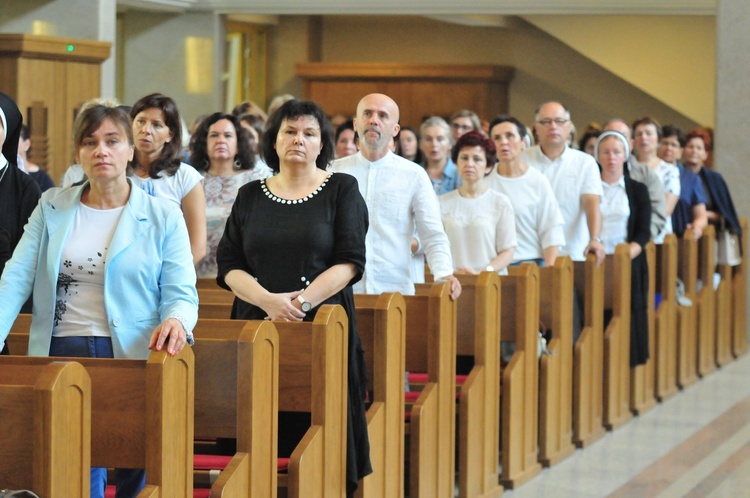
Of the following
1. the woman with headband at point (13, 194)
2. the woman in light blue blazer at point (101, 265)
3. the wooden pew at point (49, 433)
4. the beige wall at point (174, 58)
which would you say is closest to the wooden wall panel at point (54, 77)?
the beige wall at point (174, 58)

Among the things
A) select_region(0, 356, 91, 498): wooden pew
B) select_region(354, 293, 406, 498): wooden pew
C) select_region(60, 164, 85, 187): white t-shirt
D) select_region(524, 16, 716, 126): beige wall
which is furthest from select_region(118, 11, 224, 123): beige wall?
select_region(0, 356, 91, 498): wooden pew

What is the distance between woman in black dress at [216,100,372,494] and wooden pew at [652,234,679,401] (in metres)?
3.84

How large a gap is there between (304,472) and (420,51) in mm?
11849

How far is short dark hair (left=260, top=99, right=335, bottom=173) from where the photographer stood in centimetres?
425

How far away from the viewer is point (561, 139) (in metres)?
6.98

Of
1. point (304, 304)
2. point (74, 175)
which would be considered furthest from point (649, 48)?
point (304, 304)

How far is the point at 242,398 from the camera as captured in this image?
135 inches

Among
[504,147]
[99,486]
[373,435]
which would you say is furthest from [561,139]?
[99,486]

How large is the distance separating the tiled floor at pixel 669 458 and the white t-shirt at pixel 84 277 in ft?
8.38

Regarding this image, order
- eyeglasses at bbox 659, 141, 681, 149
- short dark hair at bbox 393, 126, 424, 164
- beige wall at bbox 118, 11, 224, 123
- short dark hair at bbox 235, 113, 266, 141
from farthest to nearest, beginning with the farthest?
beige wall at bbox 118, 11, 224, 123, eyeglasses at bbox 659, 141, 681, 149, short dark hair at bbox 393, 126, 424, 164, short dark hair at bbox 235, 113, 266, 141

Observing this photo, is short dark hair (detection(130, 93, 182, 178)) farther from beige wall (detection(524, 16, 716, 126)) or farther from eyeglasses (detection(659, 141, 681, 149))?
beige wall (detection(524, 16, 716, 126))

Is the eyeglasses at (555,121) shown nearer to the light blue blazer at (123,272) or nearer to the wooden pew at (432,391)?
the wooden pew at (432,391)

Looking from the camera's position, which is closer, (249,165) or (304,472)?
(304,472)

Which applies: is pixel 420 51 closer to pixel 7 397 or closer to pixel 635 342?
pixel 635 342
